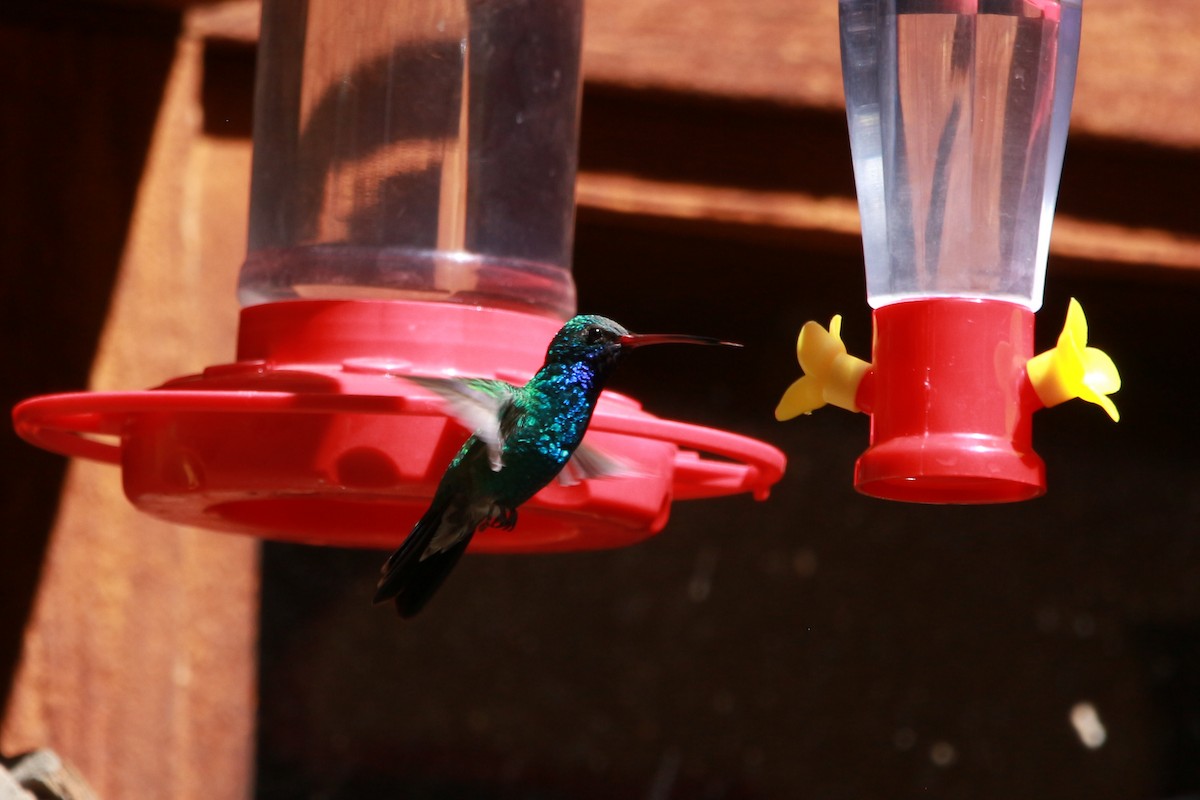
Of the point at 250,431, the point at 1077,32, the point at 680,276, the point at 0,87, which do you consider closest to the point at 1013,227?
the point at 1077,32

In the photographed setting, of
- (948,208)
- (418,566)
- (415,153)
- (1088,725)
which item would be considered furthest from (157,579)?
(1088,725)

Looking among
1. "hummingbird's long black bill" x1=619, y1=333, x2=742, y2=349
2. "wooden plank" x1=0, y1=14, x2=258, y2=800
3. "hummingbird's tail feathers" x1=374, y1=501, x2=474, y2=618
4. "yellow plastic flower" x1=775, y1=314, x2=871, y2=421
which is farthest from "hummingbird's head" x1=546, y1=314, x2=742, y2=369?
"wooden plank" x1=0, y1=14, x2=258, y2=800

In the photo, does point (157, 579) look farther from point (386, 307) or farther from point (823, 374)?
point (823, 374)

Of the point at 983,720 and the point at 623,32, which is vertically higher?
the point at 623,32

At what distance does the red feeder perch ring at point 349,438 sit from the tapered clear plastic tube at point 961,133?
321 mm

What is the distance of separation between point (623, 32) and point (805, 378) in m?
1.21

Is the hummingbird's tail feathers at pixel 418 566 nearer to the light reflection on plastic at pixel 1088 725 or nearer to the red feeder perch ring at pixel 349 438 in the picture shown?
the red feeder perch ring at pixel 349 438

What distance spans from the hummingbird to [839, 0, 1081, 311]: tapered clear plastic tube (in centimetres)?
32

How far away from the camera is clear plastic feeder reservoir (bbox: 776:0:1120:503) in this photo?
6.36 feet

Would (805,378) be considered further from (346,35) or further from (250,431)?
(346,35)

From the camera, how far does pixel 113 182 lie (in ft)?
9.60

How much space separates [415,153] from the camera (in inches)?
101

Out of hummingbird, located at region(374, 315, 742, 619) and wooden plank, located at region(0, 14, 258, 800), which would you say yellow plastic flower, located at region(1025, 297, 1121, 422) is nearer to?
hummingbird, located at region(374, 315, 742, 619)

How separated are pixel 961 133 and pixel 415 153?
87 centimetres
